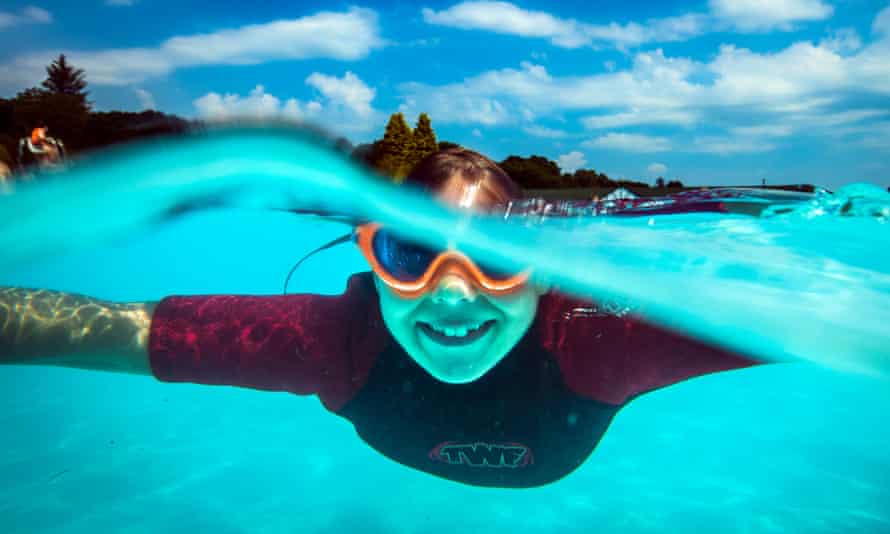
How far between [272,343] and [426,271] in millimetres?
1383

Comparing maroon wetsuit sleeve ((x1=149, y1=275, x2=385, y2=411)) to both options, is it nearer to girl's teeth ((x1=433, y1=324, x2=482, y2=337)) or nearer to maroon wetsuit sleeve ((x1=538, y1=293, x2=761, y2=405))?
girl's teeth ((x1=433, y1=324, x2=482, y2=337))

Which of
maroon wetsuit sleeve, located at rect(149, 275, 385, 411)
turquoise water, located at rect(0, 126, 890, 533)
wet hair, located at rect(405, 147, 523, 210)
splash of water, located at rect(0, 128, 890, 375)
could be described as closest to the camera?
maroon wetsuit sleeve, located at rect(149, 275, 385, 411)

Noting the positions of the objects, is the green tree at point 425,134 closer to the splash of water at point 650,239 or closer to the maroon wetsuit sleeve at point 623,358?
the splash of water at point 650,239

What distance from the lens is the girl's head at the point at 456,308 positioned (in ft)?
12.7

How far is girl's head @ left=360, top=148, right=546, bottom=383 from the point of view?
3.86 metres

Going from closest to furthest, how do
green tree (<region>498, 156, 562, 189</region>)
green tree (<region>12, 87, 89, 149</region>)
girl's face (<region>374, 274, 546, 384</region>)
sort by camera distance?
girl's face (<region>374, 274, 546, 384</region>) → green tree (<region>498, 156, 562, 189</region>) → green tree (<region>12, 87, 89, 149</region>)

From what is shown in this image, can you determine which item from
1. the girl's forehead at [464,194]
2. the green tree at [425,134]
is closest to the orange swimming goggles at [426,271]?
the girl's forehead at [464,194]

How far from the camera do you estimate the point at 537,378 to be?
4062 mm

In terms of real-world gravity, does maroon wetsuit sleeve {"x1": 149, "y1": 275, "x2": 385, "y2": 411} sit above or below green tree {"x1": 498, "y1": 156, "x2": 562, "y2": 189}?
below

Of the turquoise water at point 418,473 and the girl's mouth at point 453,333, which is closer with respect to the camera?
the girl's mouth at point 453,333

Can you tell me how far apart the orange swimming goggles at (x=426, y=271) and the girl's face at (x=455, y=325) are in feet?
0.15

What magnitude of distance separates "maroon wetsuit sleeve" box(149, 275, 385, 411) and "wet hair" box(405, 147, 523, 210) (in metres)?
1.13

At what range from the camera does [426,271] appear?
12.9 ft

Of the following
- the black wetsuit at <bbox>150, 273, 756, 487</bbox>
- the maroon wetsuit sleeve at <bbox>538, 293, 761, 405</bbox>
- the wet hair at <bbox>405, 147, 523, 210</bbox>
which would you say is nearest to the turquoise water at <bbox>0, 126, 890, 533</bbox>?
the wet hair at <bbox>405, 147, 523, 210</bbox>
